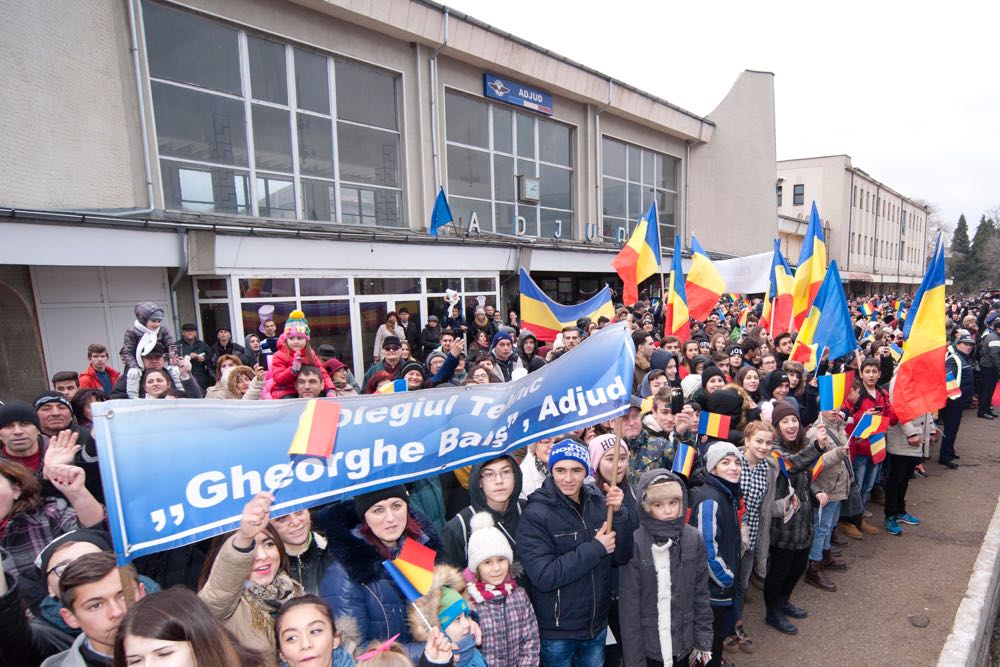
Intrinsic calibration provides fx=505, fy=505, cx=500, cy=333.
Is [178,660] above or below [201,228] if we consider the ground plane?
below

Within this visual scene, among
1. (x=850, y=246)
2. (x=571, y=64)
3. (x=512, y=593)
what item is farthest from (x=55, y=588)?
(x=850, y=246)

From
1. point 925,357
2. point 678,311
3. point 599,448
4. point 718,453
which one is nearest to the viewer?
point 718,453

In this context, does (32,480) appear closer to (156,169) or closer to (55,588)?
(55,588)

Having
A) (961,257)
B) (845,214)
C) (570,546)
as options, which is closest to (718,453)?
(570,546)

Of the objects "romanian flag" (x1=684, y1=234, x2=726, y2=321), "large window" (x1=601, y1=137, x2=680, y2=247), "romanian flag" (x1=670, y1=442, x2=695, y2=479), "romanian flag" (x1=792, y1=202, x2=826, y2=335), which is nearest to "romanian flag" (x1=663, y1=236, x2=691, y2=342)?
"romanian flag" (x1=684, y1=234, x2=726, y2=321)

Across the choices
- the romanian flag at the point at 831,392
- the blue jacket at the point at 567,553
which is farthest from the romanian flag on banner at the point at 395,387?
the romanian flag at the point at 831,392

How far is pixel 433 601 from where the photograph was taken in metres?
2.28

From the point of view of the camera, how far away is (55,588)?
1.99 metres

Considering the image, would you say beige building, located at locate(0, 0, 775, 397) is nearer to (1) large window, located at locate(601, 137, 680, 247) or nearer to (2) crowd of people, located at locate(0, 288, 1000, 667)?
(1) large window, located at locate(601, 137, 680, 247)

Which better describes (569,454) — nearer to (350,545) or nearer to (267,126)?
(350,545)

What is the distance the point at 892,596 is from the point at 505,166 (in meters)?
14.5

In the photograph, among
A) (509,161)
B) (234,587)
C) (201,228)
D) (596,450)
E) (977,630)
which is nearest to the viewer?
(234,587)

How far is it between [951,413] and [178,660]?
382 inches

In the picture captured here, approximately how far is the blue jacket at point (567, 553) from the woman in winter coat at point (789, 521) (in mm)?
1812
